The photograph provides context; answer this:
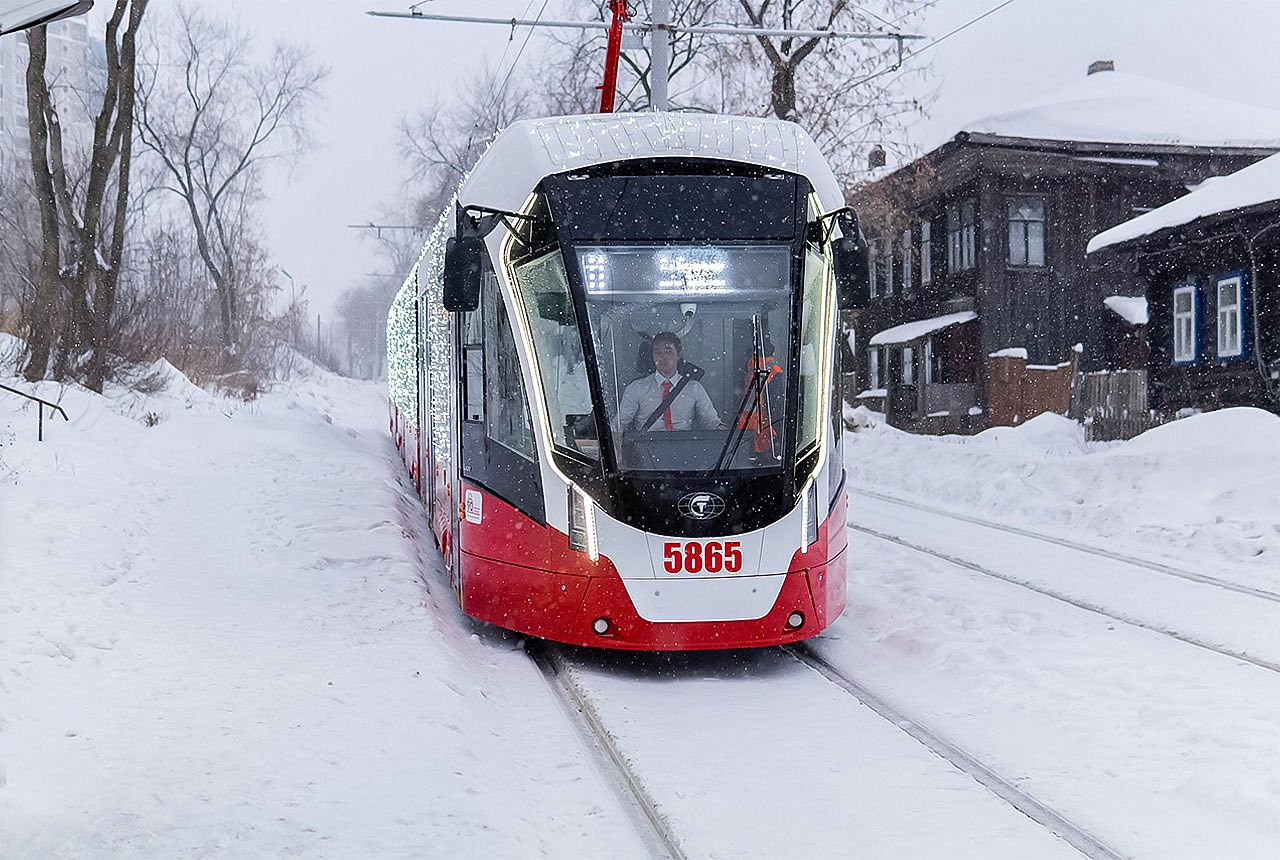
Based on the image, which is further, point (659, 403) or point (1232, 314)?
point (1232, 314)

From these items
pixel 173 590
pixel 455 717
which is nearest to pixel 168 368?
Answer: pixel 173 590

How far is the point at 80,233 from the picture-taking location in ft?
57.7

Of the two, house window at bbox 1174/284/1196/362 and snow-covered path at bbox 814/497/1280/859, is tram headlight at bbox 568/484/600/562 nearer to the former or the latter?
snow-covered path at bbox 814/497/1280/859

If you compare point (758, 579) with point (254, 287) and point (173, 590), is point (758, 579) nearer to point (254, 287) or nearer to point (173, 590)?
point (173, 590)

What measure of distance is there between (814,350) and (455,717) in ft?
10.2

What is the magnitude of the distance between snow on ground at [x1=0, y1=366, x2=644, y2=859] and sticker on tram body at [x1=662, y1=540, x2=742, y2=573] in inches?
39.2

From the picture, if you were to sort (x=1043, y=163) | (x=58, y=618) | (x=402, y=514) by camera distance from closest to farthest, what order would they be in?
(x=58, y=618) → (x=402, y=514) → (x=1043, y=163)

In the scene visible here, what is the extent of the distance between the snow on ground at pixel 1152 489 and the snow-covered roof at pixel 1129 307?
1317 cm

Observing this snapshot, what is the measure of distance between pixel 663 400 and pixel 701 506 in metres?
0.65

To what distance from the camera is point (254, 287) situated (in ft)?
177

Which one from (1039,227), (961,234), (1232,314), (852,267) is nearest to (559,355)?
(852,267)

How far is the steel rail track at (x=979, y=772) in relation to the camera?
444 cm

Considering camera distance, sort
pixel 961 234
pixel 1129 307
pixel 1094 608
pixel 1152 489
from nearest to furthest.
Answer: pixel 1094 608 → pixel 1152 489 → pixel 1129 307 → pixel 961 234

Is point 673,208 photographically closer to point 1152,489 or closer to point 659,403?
point 659,403
